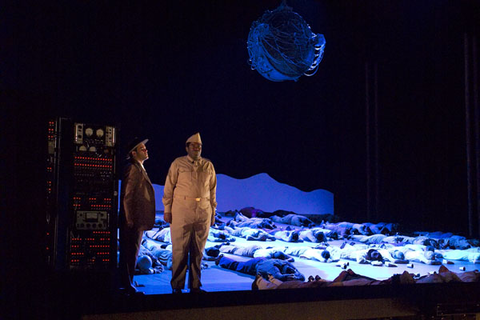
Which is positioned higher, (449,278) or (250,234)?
(449,278)

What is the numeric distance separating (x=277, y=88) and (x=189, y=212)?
819cm

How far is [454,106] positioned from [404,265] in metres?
4.47

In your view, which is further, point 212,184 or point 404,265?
point 404,265

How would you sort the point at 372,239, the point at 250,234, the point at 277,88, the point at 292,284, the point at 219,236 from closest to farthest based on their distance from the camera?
the point at 292,284, the point at 219,236, the point at 372,239, the point at 250,234, the point at 277,88

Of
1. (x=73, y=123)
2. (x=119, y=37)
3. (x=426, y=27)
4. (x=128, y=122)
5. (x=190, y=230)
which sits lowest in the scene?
(x=190, y=230)

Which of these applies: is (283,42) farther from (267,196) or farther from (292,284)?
(292,284)

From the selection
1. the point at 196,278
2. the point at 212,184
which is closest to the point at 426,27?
the point at 212,184

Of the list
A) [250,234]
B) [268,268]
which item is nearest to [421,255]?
[268,268]

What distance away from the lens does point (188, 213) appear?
4.54m

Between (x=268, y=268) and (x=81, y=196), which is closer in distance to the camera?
(x=81, y=196)

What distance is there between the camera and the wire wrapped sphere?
9211 millimetres

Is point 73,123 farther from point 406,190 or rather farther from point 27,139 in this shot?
point 406,190

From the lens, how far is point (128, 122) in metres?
9.59

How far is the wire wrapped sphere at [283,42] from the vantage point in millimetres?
→ 9211
